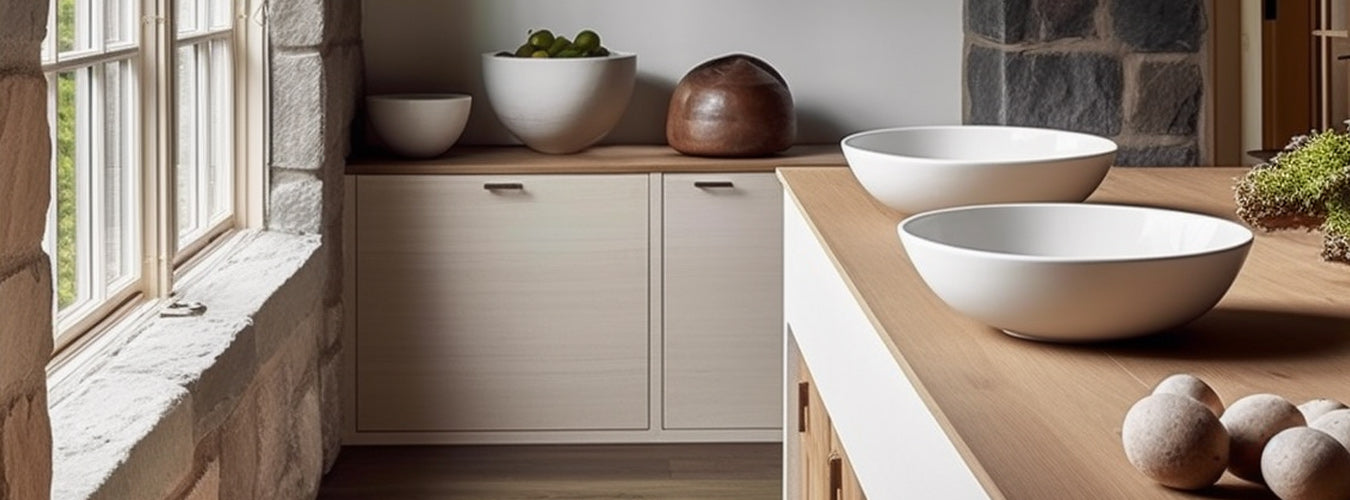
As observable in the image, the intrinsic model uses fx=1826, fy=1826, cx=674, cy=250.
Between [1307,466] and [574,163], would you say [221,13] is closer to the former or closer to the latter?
[574,163]

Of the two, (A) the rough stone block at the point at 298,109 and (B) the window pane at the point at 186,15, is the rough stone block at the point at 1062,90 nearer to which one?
(A) the rough stone block at the point at 298,109

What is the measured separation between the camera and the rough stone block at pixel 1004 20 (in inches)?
170

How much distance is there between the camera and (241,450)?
3.25 metres

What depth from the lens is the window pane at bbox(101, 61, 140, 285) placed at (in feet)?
9.27

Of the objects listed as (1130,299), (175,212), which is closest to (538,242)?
(175,212)

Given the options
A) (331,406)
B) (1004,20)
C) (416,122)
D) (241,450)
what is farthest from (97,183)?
(1004,20)

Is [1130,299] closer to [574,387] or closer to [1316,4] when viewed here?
[574,387]

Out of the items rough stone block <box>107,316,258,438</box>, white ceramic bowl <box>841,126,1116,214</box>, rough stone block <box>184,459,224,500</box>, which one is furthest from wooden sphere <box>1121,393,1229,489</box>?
rough stone block <box>184,459,224,500</box>

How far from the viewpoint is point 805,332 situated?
109 inches

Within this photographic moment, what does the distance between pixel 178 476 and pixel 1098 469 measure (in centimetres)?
169

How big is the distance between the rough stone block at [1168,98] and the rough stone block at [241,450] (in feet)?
7.25

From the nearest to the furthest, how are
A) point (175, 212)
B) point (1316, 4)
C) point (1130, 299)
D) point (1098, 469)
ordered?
point (1098, 469), point (1130, 299), point (175, 212), point (1316, 4)

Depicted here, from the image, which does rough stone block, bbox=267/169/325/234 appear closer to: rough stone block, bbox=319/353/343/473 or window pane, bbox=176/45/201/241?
rough stone block, bbox=319/353/343/473

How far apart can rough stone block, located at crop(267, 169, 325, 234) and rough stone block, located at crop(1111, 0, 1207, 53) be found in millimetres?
1910
